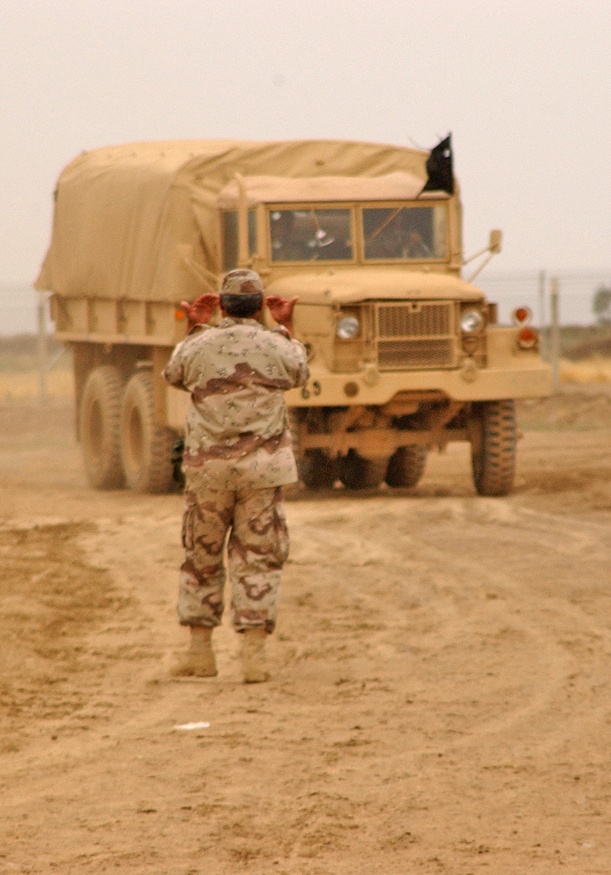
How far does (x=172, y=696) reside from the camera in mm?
7160

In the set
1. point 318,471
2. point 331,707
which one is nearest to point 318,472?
point 318,471

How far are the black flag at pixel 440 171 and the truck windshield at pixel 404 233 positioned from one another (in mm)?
209

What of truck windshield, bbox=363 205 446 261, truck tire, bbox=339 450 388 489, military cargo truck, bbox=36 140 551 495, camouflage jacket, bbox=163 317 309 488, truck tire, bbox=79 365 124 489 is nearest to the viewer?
camouflage jacket, bbox=163 317 309 488

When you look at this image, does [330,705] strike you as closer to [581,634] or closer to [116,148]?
[581,634]

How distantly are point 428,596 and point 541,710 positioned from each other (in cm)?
280

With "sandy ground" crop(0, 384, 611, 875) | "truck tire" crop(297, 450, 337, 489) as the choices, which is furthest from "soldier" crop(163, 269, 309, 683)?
"truck tire" crop(297, 450, 337, 489)

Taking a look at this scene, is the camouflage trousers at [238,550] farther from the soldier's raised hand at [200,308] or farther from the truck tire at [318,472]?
the truck tire at [318,472]

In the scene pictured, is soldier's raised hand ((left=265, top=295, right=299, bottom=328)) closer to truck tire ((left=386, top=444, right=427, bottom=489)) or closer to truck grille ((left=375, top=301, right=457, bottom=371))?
truck grille ((left=375, top=301, right=457, bottom=371))

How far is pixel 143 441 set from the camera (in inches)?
622

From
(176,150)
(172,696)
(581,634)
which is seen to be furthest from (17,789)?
(176,150)

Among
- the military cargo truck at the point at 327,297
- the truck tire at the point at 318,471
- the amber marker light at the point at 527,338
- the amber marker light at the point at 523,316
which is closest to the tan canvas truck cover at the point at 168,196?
the military cargo truck at the point at 327,297

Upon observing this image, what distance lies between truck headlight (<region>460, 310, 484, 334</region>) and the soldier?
6.54 meters

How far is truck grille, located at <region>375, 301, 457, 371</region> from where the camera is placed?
1359 cm

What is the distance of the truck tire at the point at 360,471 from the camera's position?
15.7 meters
